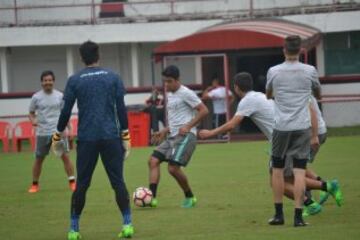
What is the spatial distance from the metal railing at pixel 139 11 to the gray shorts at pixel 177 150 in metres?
22.7

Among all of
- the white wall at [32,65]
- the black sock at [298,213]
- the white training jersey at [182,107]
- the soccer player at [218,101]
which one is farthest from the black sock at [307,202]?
the white wall at [32,65]

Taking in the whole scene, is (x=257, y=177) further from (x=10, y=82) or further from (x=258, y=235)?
(x=10, y=82)

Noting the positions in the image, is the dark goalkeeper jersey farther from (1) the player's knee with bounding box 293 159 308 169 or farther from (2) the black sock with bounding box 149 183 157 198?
(2) the black sock with bounding box 149 183 157 198

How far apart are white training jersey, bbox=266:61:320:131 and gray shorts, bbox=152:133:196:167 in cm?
306

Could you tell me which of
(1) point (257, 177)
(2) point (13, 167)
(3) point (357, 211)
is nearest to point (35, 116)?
(1) point (257, 177)

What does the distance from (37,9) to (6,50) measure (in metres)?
2.02

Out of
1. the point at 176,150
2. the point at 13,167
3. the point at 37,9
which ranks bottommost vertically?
the point at 13,167

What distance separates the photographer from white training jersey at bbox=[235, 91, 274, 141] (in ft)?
39.6

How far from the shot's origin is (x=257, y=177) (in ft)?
60.4

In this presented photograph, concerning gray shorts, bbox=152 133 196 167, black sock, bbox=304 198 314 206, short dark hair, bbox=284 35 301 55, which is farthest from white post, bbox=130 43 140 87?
short dark hair, bbox=284 35 301 55

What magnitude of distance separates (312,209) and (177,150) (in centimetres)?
252

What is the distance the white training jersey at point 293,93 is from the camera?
11297 mm

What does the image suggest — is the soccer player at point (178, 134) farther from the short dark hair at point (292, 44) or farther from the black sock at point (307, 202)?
the short dark hair at point (292, 44)

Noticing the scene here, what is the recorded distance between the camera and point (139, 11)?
39.1m
